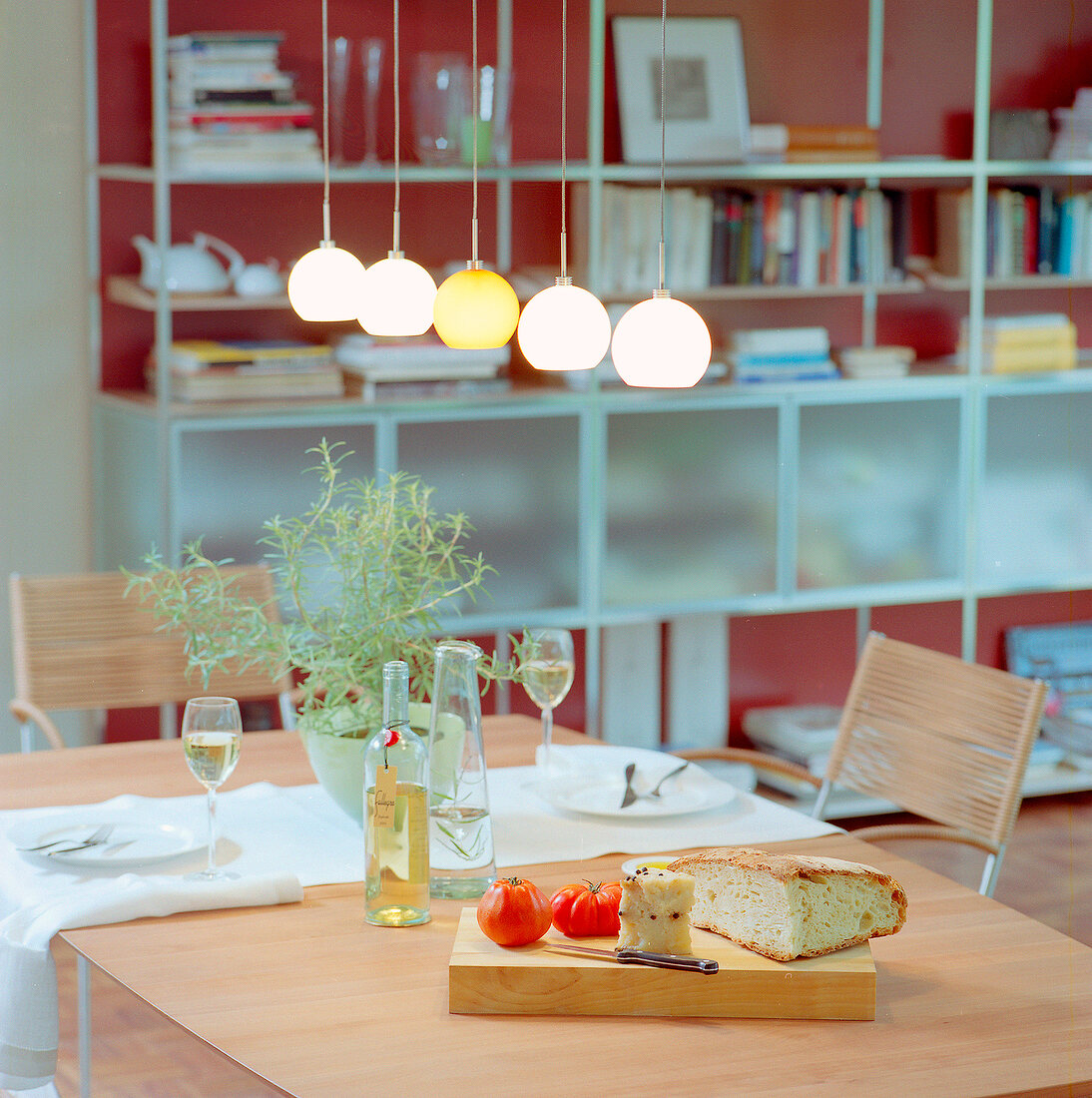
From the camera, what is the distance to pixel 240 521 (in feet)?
12.1

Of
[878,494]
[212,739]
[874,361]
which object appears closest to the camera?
[212,739]

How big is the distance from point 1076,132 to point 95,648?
291 cm

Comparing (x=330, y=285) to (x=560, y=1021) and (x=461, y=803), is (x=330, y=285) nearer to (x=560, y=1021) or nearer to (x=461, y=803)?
(x=461, y=803)

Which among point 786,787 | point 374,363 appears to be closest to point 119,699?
point 374,363

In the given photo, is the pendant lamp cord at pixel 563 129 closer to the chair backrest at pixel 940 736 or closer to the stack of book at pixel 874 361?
the chair backrest at pixel 940 736

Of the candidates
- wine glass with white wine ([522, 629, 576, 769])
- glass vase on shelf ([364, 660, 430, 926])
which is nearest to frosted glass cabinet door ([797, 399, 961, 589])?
wine glass with white wine ([522, 629, 576, 769])

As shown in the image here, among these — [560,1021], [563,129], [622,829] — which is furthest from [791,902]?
[563,129]

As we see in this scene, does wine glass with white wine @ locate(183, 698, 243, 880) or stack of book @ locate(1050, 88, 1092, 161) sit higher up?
stack of book @ locate(1050, 88, 1092, 161)

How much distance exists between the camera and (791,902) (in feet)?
4.87

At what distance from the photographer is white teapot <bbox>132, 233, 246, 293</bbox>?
3604 mm

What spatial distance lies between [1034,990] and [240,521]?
2.46 metres

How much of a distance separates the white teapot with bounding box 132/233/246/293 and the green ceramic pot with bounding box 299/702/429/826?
5.86ft

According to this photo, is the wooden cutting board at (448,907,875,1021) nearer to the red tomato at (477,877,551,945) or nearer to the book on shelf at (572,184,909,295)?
the red tomato at (477,877,551,945)

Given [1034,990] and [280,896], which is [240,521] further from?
[1034,990]
